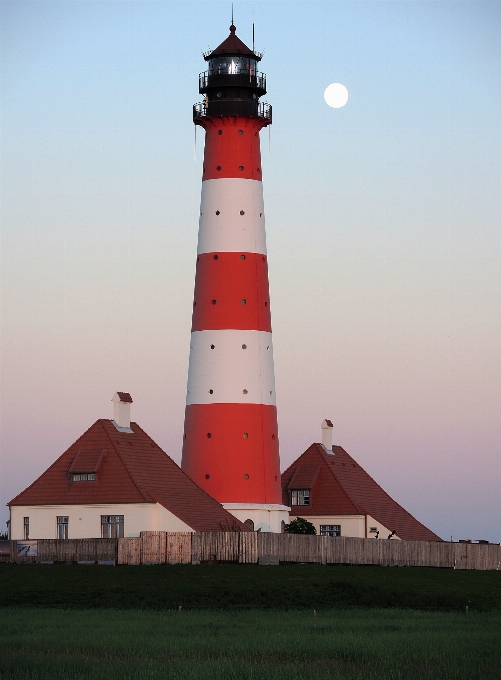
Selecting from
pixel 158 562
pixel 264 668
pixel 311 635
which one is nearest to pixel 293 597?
Result: pixel 158 562

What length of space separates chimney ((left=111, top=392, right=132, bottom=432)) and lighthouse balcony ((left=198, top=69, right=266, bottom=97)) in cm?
1456

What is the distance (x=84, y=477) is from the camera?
62781 millimetres

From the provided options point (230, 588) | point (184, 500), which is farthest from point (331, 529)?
point (230, 588)

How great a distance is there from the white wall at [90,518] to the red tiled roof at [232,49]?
21330mm

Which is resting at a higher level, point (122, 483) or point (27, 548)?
point (122, 483)

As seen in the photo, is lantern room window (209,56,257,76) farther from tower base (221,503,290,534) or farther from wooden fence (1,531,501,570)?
wooden fence (1,531,501,570)

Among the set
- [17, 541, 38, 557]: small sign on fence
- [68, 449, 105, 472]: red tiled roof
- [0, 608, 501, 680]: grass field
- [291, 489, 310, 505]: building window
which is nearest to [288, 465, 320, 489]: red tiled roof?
[291, 489, 310, 505]: building window

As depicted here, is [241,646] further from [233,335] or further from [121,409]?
[121,409]

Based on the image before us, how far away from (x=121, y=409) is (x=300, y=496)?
13903mm

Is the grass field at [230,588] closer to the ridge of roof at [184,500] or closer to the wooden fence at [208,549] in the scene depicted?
the wooden fence at [208,549]

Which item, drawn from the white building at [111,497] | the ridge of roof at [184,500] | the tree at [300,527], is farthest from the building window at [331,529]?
the white building at [111,497]

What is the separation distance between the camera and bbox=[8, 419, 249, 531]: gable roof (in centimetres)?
6141

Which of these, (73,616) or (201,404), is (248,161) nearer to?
(201,404)

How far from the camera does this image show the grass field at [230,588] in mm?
48625
